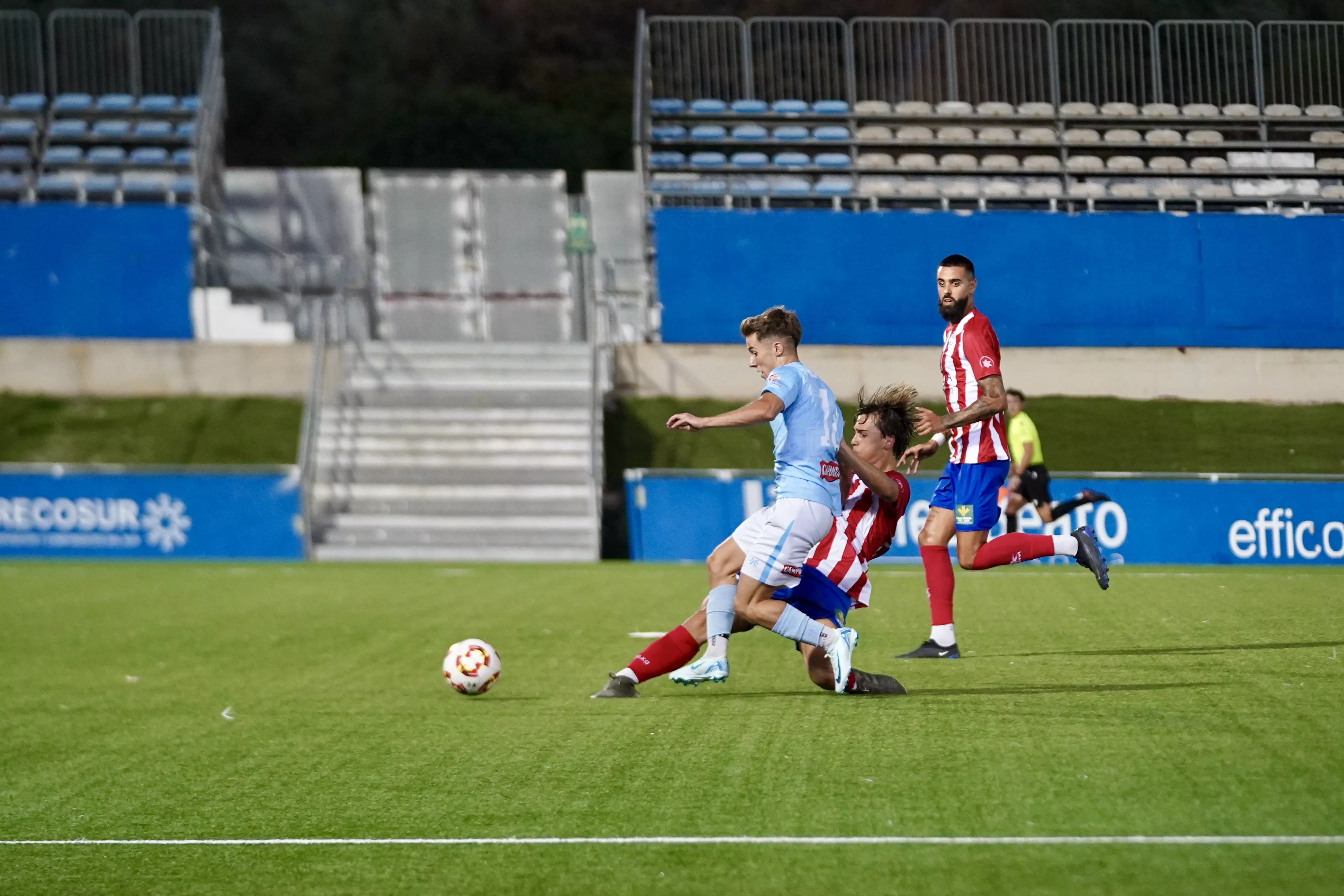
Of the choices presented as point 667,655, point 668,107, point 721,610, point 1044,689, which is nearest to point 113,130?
point 668,107

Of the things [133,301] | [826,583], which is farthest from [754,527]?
[133,301]

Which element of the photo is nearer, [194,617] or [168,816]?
[168,816]

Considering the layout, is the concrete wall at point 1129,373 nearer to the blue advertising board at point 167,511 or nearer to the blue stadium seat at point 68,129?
the blue advertising board at point 167,511

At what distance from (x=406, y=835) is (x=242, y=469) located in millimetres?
14754

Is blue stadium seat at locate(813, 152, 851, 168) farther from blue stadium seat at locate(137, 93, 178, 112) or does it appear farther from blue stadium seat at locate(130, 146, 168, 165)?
blue stadium seat at locate(137, 93, 178, 112)

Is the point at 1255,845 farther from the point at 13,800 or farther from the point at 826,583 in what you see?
the point at 13,800

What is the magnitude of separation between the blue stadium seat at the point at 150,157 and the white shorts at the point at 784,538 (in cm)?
2110

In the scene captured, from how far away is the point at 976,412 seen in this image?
7.58 metres

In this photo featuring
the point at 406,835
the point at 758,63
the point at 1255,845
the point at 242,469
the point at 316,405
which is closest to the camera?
the point at 1255,845

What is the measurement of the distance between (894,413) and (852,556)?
77cm

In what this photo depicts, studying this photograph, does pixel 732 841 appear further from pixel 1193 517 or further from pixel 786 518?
pixel 1193 517

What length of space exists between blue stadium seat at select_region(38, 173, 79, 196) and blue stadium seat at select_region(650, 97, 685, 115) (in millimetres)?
9542

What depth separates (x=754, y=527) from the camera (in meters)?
6.41

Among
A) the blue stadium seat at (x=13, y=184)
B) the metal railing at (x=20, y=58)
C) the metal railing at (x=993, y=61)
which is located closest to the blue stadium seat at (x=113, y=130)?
the metal railing at (x=20, y=58)
